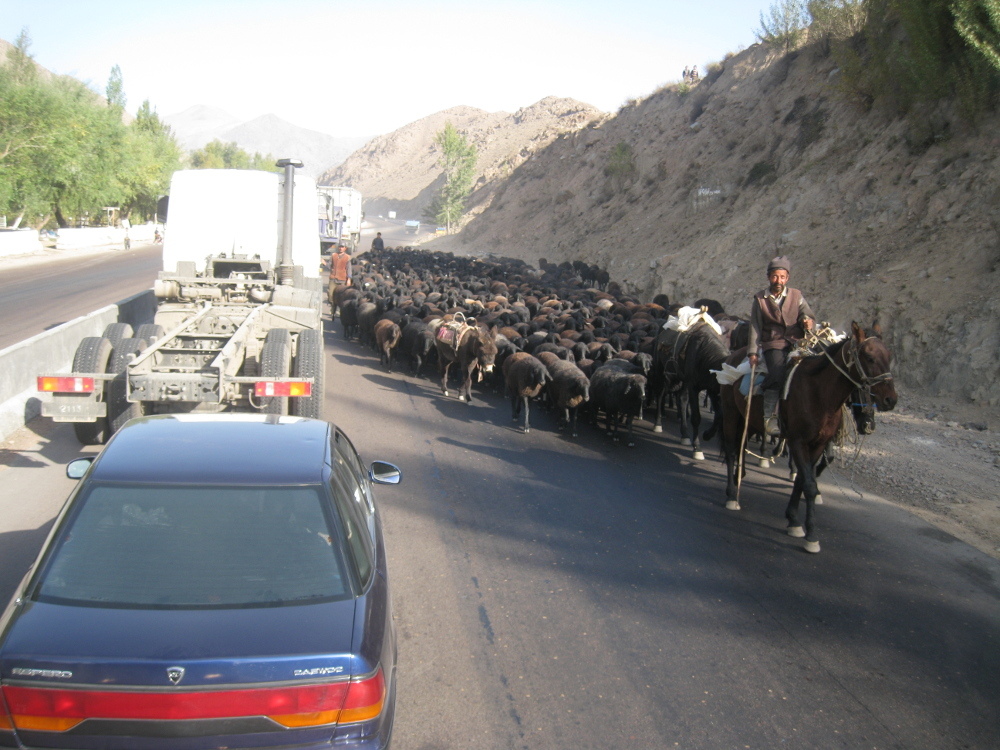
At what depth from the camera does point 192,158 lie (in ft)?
337

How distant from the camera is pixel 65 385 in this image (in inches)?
286

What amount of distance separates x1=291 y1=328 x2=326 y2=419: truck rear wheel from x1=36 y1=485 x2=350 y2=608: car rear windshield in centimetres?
504

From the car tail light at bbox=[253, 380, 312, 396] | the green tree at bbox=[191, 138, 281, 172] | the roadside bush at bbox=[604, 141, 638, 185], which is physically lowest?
the car tail light at bbox=[253, 380, 312, 396]

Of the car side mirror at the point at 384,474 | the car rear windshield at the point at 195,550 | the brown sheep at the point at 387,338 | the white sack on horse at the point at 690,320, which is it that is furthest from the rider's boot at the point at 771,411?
the brown sheep at the point at 387,338

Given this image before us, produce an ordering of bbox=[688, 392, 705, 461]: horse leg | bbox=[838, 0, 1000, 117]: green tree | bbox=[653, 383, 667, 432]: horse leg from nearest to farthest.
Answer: bbox=[688, 392, 705, 461]: horse leg → bbox=[653, 383, 667, 432]: horse leg → bbox=[838, 0, 1000, 117]: green tree

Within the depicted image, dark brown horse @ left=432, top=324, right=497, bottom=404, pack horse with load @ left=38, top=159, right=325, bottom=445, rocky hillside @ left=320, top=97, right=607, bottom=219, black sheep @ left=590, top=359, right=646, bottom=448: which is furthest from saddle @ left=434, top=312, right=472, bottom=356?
rocky hillside @ left=320, top=97, right=607, bottom=219

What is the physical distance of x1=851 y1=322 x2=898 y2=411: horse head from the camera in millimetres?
6828

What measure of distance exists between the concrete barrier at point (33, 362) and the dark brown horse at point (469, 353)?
570 centimetres

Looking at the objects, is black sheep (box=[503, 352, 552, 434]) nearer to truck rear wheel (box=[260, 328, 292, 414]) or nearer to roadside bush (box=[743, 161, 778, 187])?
truck rear wheel (box=[260, 328, 292, 414])

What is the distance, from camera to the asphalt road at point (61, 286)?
17.6m

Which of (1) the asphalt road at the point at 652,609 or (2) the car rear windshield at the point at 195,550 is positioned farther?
(1) the asphalt road at the point at 652,609

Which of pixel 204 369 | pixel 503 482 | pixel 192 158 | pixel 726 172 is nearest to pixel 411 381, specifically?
pixel 503 482

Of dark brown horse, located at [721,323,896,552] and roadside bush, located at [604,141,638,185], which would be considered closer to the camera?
dark brown horse, located at [721,323,896,552]

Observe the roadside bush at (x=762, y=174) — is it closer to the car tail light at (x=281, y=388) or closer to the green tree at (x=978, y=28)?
the green tree at (x=978, y=28)
